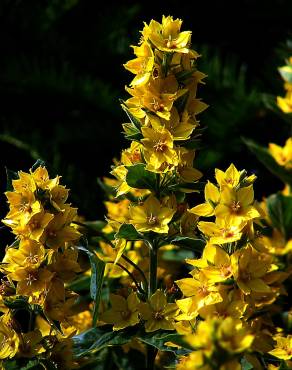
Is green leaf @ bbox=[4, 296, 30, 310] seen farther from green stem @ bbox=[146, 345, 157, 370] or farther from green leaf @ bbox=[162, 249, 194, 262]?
green leaf @ bbox=[162, 249, 194, 262]

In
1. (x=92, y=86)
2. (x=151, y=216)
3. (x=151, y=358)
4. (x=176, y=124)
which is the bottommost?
(x=92, y=86)

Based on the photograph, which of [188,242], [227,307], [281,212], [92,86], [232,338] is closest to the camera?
[232,338]

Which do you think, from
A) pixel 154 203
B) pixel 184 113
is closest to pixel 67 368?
pixel 154 203

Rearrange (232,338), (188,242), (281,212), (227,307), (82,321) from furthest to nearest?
(281,212), (82,321), (188,242), (227,307), (232,338)

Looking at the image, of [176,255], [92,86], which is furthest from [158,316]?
[92,86]

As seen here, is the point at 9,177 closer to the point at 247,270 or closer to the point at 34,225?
the point at 34,225

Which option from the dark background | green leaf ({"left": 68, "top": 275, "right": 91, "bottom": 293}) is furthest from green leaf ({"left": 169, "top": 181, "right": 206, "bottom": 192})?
the dark background
